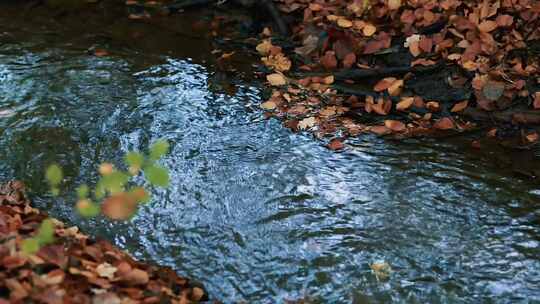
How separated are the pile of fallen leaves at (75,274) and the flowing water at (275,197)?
5.1 inches

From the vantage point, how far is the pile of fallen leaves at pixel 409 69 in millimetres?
4371

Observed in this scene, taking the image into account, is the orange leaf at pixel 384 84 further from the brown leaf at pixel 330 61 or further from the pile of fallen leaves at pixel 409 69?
the brown leaf at pixel 330 61

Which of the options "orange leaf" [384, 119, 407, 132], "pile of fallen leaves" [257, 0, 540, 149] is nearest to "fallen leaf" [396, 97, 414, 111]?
"pile of fallen leaves" [257, 0, 540, 149]

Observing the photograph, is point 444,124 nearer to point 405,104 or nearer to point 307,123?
point 405,104

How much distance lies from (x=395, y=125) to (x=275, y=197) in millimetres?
1155

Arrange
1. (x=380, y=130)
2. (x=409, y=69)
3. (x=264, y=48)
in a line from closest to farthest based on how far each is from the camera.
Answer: (x=380, y=130), (x=409, y=69), (x=264, y=48)

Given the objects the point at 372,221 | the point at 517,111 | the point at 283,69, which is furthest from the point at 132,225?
the point at 517,111

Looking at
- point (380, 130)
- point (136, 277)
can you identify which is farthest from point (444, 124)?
point (136, 277)

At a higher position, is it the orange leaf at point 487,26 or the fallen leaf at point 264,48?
the orange leaf at point 487,26

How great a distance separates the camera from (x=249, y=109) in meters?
4.64

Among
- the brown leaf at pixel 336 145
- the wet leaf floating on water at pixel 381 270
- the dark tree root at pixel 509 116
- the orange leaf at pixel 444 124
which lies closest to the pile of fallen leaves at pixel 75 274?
the wet leaf floating on water at pixel 381 270

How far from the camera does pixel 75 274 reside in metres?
2.72

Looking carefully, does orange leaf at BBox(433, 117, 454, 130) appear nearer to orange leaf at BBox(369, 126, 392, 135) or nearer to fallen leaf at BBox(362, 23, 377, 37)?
orange leaf at BBox(369, 126, 392, 135)

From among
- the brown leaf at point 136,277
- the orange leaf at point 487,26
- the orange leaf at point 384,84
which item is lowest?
the brown leaf at point 136,277
